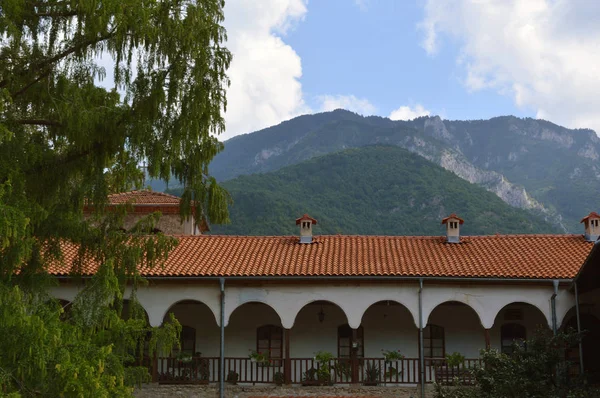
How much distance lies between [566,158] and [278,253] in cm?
10535

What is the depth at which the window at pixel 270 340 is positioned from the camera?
65.8 ft

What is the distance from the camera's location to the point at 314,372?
724 inches

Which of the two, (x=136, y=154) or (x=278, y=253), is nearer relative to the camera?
(x=136, y=154)

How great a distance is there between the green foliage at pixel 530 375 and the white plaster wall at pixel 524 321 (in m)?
4.27

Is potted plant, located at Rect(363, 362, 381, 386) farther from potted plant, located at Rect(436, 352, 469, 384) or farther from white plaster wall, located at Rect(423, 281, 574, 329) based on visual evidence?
white plaster wall, located at Rect(423, 281, 574, 329)

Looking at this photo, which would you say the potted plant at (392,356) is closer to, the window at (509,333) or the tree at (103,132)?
the window at (509,333)

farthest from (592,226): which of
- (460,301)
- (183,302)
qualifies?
(183,302)

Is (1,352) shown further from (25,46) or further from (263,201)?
(263,201)

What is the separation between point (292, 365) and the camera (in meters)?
19.7

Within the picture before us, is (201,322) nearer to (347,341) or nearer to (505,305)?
(347,341)

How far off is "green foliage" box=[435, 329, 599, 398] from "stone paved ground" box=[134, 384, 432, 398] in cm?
259

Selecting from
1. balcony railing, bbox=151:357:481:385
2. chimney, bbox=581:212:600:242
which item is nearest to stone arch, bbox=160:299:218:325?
balcony railing, bbox=151:357:481:385

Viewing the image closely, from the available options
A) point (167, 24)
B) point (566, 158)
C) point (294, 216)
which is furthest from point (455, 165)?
point (167, 24)

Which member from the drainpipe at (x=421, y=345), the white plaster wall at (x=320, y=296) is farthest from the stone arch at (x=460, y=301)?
the white plaster wall at (x=320, y=296)
